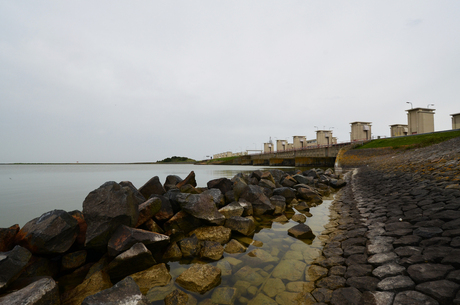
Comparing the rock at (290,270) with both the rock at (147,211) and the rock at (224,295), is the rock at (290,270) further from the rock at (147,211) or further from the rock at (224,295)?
the rock at (147,211)

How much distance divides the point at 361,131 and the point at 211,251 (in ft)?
155

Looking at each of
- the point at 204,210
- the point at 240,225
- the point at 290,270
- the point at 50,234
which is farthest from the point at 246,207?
the point at 50,234

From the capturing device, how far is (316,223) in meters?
6.45

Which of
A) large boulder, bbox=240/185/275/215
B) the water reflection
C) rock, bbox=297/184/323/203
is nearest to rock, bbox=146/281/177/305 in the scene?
the water reflection

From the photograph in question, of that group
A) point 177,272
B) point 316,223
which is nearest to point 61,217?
point 177,272

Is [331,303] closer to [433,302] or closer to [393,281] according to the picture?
[393,281]

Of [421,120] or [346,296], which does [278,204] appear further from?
[421,120]

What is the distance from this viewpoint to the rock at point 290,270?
3.51 metres

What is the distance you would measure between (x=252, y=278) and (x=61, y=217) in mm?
3660

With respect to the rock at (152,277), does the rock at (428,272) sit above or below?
above

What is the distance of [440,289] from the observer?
2281 millimetres

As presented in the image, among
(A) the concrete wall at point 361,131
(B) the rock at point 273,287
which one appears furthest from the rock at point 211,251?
(A) the concrete wall at point 361,131

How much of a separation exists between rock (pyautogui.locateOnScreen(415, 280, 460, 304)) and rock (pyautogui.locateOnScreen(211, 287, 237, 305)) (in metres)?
2.30

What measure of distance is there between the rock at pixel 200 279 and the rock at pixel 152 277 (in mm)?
274
